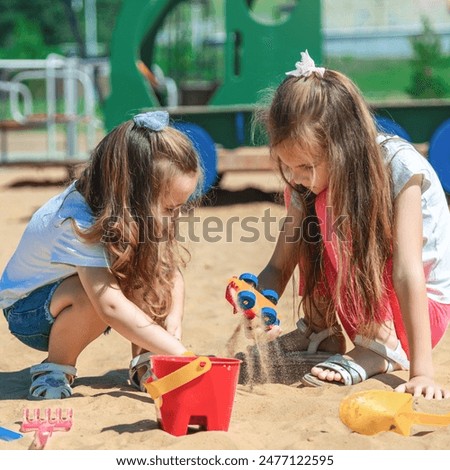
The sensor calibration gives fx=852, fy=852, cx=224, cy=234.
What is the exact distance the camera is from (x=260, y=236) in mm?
4930

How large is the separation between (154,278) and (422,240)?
0.72 meters

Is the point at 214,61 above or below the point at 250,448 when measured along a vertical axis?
above

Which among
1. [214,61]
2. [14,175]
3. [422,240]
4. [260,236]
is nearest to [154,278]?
[422,240]

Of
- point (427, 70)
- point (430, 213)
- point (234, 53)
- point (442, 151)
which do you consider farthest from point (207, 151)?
point (430, 213)

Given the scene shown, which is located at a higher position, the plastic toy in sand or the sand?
the plastic toy in sand

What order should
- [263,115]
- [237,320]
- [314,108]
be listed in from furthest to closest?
[237,320]
[263,115]
[314,108]

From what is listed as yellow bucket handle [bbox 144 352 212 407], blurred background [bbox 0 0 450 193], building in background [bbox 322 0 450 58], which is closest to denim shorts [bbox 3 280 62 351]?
yellow bucket handle [bbox 144 352 212 407]

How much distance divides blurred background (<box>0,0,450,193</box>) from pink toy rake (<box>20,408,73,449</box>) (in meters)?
1.78

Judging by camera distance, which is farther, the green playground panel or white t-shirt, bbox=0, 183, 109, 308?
the green playground panel

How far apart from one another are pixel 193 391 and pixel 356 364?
63cm

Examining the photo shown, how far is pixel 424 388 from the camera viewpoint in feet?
6.77

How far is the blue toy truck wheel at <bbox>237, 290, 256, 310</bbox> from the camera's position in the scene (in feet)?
6.89

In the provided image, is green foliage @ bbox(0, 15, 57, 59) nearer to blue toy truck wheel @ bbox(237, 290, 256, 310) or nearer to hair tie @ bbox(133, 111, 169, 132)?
hair tie @ bbox(133, 111, 169, 132)
